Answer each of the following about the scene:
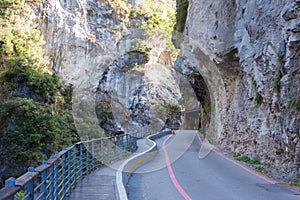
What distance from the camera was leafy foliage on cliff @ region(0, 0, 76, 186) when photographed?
1277cm

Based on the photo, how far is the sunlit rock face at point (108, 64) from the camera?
3409 cm

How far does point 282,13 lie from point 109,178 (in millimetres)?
7165

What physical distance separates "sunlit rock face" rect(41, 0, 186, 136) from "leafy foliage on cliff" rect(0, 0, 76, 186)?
572cm

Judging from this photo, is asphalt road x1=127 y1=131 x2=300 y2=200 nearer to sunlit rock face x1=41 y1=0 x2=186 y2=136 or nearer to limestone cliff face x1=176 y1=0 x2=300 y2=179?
limestone cliff face x1=176 y1=0 x2=300 y2=179

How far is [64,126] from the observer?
1656 centimetres

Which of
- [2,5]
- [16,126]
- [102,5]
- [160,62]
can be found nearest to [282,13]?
[16,126]

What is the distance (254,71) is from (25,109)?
10.4 meters

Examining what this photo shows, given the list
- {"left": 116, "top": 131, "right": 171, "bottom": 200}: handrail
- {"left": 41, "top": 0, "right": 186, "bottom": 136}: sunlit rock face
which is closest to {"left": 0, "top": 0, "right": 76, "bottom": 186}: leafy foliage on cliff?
{"left": 116, "top": 131, "right": 171, "bottom": 200}: handrail

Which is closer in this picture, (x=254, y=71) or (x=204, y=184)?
(x=204, y=184)

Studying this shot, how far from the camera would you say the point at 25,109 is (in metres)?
13.6

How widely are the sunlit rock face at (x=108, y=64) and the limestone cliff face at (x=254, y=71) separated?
35.3ft

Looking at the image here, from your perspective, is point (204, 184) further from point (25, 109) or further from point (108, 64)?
point (108, 64)

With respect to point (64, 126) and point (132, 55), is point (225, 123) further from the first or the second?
point (132, 55)

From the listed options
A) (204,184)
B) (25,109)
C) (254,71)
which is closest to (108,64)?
(25,109)
